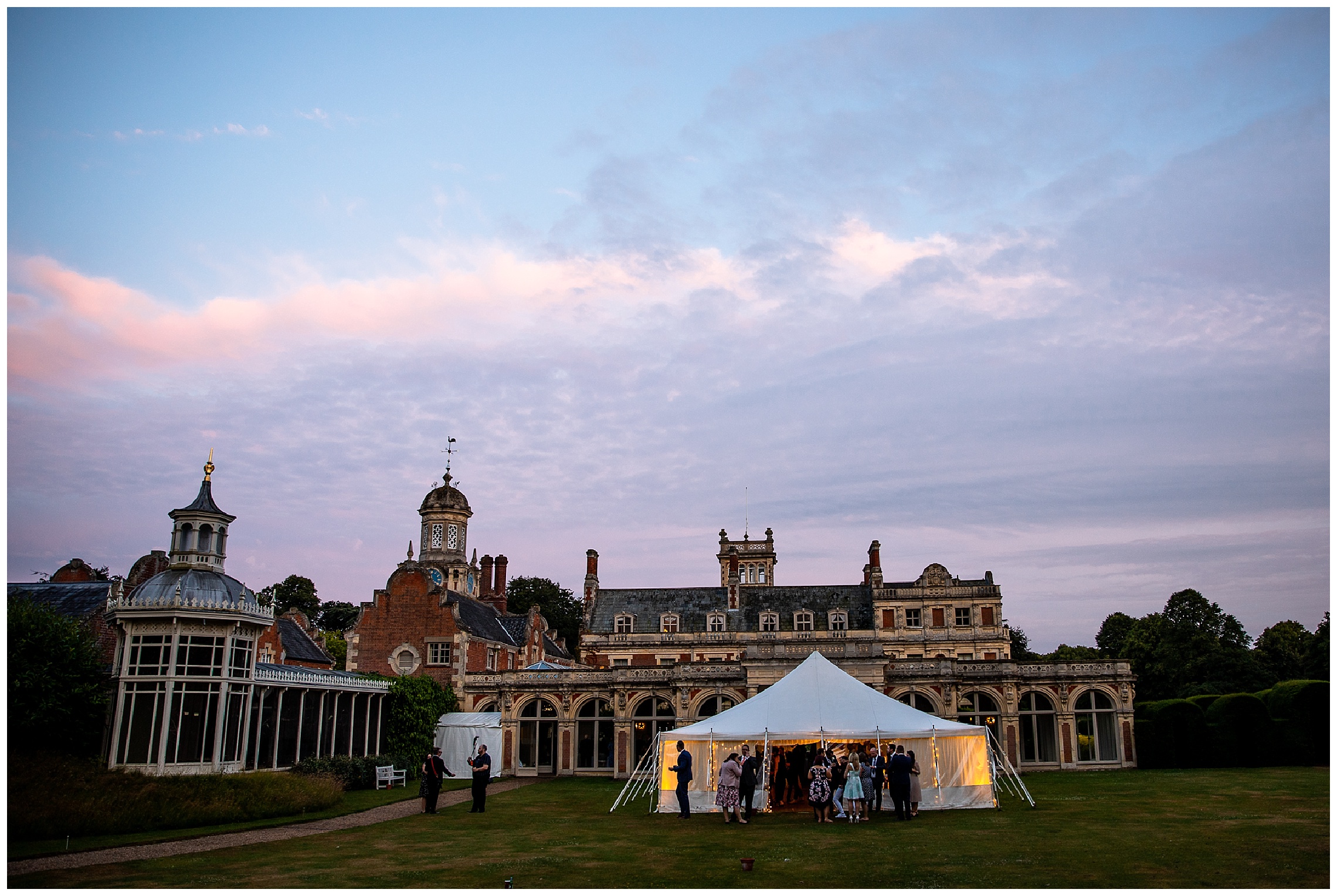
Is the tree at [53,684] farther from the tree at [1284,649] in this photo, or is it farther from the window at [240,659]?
the tree at [1284,649]

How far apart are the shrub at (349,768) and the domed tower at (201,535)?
23.0ft

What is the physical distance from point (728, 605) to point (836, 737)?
34.4 meters

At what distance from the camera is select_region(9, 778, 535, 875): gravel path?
14.7m

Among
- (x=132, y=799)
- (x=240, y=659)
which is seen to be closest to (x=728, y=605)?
(x=240, y=659)

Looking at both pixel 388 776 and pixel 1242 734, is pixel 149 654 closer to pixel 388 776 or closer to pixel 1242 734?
pixel 388 776

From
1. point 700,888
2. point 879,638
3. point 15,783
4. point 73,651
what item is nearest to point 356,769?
point 73,651

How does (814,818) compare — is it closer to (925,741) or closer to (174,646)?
(925,741)

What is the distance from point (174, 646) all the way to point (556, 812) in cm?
1160

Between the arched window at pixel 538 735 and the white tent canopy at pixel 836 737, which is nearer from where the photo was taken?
the white tent canopy at pixel 836 737

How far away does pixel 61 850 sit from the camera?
15992 millimetres

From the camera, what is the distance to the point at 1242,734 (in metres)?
36.7

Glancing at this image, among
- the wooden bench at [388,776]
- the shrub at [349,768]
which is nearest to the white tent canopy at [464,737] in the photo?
the wooden bench at [388,776]

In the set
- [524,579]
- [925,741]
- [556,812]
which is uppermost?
[524,579]

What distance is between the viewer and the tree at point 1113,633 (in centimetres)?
8188
